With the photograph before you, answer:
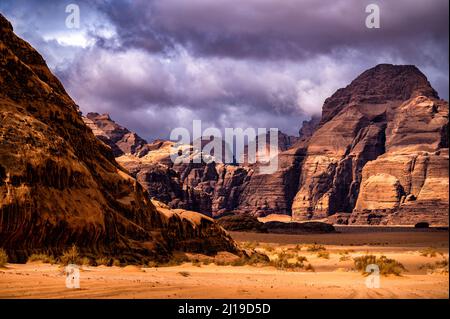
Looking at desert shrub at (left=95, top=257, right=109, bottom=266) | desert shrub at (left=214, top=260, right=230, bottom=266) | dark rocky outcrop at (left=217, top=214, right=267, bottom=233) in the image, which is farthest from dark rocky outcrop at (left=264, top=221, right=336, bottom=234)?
desert shrub at (left=95, top=257, right=109, bottom=266)

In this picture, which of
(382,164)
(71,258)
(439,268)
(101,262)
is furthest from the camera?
(382,164)

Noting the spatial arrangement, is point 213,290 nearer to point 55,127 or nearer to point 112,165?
point 55,127

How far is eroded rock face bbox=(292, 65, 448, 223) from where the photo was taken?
158 meters

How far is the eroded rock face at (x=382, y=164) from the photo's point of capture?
158000 millimetres

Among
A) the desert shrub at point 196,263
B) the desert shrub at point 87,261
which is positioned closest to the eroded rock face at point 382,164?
the desert shrub at point 196,263

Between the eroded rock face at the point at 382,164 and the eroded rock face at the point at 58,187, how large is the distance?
127257 mm

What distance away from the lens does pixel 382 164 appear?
169 m

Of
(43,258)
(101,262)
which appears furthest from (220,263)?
(43,258)

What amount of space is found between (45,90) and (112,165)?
16.4ft

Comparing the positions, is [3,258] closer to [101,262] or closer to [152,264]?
[101,262]

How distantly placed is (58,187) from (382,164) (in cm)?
15758

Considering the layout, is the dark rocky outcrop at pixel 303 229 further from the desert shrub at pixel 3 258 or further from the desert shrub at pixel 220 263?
the desert shrub at pixel 3 258

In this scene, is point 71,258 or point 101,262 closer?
point 71,258

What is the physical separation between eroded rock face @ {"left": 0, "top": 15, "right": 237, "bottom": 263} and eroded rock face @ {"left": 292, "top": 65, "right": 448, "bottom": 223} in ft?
418
